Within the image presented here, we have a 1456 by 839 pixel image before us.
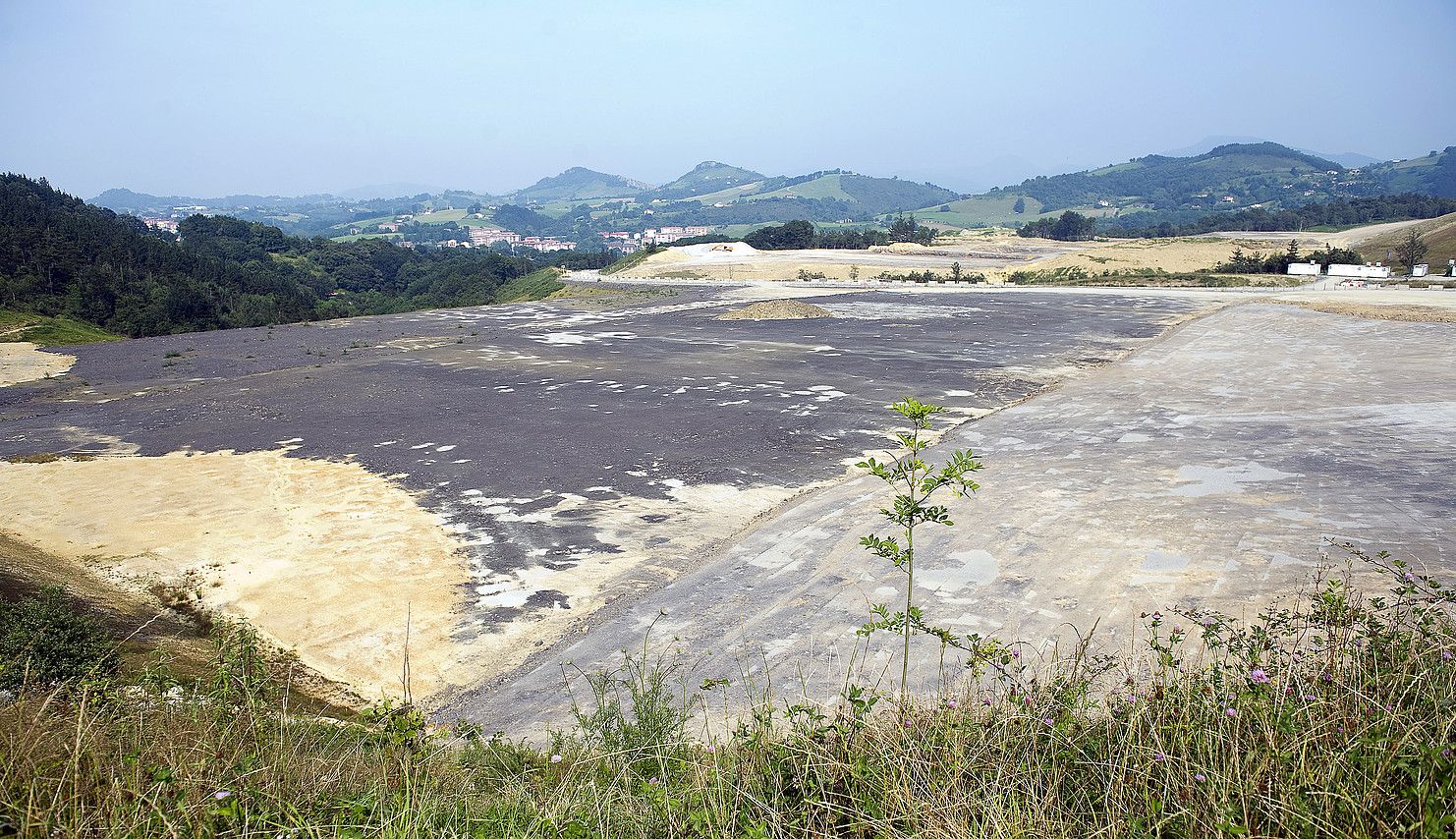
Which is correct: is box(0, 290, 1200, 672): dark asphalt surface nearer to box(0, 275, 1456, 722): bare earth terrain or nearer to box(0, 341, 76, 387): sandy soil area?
box(0, 275, 1456, 722): bare earth terrain

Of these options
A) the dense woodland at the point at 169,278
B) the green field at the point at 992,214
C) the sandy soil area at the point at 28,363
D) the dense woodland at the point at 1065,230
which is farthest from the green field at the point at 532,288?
the green field at the point at 992,214

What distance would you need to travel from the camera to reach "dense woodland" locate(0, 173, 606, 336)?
41.2m

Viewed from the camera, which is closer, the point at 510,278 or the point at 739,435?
the point at 739,435

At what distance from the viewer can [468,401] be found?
678 inches

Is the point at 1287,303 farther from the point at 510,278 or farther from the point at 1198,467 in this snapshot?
the point at 510,278

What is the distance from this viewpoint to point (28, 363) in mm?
24109

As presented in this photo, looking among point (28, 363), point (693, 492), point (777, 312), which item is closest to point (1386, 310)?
point (777, 312)

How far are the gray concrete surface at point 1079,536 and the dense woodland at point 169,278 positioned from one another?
1598 inches

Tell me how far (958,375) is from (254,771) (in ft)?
57.8

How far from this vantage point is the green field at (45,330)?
29.5 m

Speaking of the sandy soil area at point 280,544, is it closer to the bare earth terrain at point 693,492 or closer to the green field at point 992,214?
the bare earth terrain at point 693,492

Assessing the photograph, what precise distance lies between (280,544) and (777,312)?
78.1 ft

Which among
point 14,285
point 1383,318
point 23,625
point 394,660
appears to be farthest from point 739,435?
point 14,285

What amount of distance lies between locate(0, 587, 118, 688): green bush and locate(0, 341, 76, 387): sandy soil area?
761 inches
